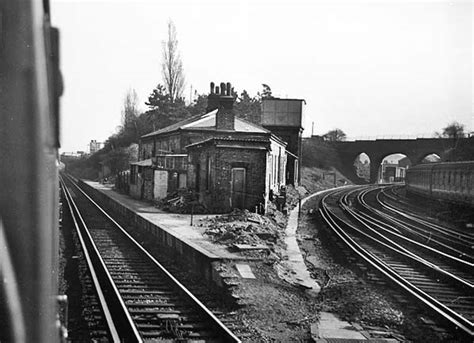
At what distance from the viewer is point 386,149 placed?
70.7 m

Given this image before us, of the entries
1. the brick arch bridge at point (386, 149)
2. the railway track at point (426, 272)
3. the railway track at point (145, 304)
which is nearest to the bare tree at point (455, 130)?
the brick arch bridge at point (386, 149)

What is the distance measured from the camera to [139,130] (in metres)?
65.2

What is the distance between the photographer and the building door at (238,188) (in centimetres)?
2311

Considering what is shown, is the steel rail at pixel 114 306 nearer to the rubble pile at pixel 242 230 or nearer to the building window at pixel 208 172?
the rubble pile at pixel 242 230

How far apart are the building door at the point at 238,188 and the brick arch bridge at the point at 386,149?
39314mm

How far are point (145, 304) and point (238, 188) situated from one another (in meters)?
14.1

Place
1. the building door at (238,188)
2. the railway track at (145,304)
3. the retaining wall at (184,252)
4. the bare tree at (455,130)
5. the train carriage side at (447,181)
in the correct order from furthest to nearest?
the bare tree at (455,130) → the building door at (238,188) → the train carriage side at (447,181) → the retaining wall at (184,252) → the railway track at (145,304)

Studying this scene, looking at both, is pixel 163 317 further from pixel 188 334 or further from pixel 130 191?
pixel 130 191

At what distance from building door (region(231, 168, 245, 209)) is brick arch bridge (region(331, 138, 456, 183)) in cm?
3931

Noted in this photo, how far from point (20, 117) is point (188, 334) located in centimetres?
683

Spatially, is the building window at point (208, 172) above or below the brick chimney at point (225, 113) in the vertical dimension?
below

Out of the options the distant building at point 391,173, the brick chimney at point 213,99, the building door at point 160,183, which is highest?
the brick chimney at point 213,99

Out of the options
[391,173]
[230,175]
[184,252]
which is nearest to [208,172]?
[230,175]

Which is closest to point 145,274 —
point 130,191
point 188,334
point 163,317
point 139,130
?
point 163,317
